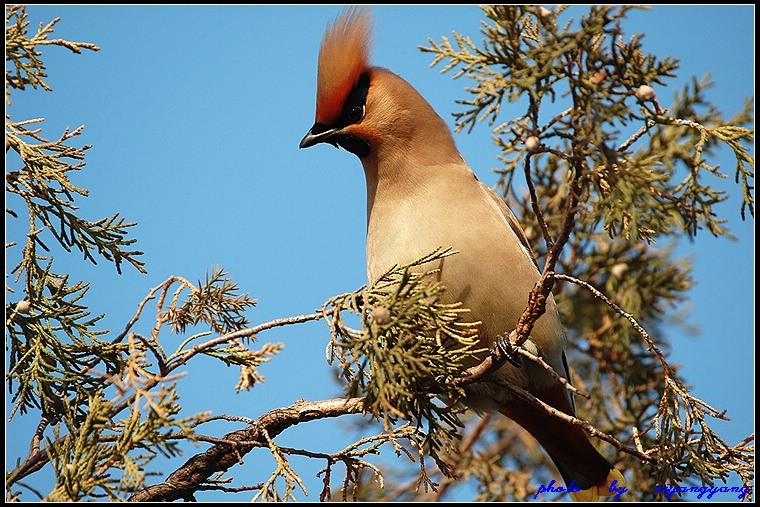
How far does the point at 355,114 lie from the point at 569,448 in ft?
6.59

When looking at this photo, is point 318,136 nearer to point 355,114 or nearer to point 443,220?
point 355,114

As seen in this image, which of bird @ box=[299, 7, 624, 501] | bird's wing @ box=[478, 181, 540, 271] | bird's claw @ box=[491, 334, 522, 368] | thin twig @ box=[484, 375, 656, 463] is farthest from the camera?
bird's wing @ box=[478, 181, 540, 271]

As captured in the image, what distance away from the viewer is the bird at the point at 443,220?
370cm

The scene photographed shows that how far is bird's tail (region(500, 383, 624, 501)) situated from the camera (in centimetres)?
403

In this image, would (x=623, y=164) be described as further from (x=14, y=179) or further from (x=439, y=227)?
(x=14, y=179)

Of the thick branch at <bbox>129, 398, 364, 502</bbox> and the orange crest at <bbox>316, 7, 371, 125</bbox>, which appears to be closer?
the thick branch at <bbox>129, 398, 364, 502</bbox>

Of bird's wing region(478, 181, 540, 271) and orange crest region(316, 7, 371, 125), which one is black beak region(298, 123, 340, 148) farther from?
bird's wing region(478, 181, 540, 271)

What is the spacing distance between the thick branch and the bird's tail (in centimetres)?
119

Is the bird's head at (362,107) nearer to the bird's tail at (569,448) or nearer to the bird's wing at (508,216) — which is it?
the bird's wing at (508,216)

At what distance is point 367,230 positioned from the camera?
13.6 feet

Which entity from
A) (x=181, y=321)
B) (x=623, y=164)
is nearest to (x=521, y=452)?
(x=181, y=321)

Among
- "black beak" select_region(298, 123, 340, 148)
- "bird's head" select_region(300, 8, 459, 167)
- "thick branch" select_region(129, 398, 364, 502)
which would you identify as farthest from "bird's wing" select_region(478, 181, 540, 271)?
"thick branch" select_region(129, 398, 364, 502)

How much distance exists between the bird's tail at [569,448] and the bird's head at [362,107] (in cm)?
134

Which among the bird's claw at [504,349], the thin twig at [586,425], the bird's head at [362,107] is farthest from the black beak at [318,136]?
the thin twig at [586,425]
